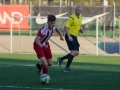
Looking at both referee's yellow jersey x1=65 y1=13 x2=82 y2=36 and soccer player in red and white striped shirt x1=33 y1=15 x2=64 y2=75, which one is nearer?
soccer player in red and white striped shirt x1=33 y1=15 x2=64 y2=75

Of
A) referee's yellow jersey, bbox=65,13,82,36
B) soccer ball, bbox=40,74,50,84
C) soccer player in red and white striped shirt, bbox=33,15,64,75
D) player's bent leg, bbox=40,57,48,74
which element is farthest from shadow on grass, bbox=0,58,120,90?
referee's yellow jersey, bbox=65,13,82,36

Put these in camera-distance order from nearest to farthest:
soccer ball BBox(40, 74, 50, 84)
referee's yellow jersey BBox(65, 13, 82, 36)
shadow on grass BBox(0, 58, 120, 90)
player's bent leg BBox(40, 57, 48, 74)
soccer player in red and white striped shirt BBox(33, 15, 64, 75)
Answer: shadow on grass BBox(0, 58, 120, 90) < soccer ball BBox(40, 74, 50, 84) < soccer player in red and white striped shirt BBox(33, 15, 64, 75) < player's bent leg BBox(40, 57, 48, 74) < referee's yellow jersey BBox(65, 13, 82, 36)

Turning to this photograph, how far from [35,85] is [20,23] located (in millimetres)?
24250

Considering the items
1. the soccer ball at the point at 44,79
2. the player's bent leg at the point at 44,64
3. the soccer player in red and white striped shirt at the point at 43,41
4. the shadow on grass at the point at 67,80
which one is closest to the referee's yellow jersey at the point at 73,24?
the shadow on grass at the point at 67,80

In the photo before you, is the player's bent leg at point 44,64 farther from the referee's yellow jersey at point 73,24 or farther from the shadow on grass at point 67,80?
the referee's yellow jersey at point 73,24

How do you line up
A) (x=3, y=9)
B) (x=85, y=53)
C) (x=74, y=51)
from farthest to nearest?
(x=3, y=9) → (x=85, y=53) → (x=74, y=51)

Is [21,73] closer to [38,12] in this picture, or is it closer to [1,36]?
[1,36]

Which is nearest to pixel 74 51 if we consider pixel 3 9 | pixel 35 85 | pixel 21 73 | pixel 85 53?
pixel 21 73

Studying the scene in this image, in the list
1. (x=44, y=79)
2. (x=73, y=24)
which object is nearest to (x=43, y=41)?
(x=44, y=79)

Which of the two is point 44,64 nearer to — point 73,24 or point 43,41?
point 43,41

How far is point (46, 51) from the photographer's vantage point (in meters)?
13.1

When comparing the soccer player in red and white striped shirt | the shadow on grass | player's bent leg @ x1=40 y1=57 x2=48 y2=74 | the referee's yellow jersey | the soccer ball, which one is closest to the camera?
the shadow on grass

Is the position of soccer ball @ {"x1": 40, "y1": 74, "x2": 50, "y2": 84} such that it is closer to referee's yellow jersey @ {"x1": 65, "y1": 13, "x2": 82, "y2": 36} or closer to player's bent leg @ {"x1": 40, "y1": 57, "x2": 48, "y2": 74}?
player's bent leg @ {"x1": 40, "y1": 57, "x2": 48, "y2": 74}

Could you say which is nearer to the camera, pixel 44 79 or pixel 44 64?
pixel 44 79
